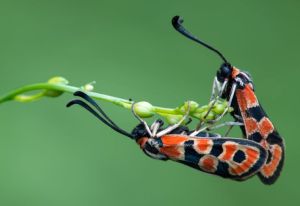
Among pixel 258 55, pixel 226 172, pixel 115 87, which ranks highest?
pixel 258 55

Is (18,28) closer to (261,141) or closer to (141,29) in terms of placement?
(141,29)

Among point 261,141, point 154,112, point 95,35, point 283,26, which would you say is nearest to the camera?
point 154,112

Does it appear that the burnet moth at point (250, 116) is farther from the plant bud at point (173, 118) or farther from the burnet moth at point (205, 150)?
the plant bud at point (173, 118)

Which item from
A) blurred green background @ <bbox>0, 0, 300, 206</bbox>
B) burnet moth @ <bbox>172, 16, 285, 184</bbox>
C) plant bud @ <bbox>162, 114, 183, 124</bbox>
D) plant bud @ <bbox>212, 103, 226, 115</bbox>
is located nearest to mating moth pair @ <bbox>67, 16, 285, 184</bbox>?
burnet moth @ <bbox>172, 16, 285, 184</bbox>

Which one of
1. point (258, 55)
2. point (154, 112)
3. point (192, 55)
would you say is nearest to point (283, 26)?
point (258, 55)

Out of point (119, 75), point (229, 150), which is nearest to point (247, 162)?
point (229, 150)

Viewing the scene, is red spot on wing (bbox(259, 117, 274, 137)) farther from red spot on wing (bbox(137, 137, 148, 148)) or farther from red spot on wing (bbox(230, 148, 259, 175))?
red spot on wing (bbox(137, 137, 148, 148))

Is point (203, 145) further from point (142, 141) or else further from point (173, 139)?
point (142, 141)
